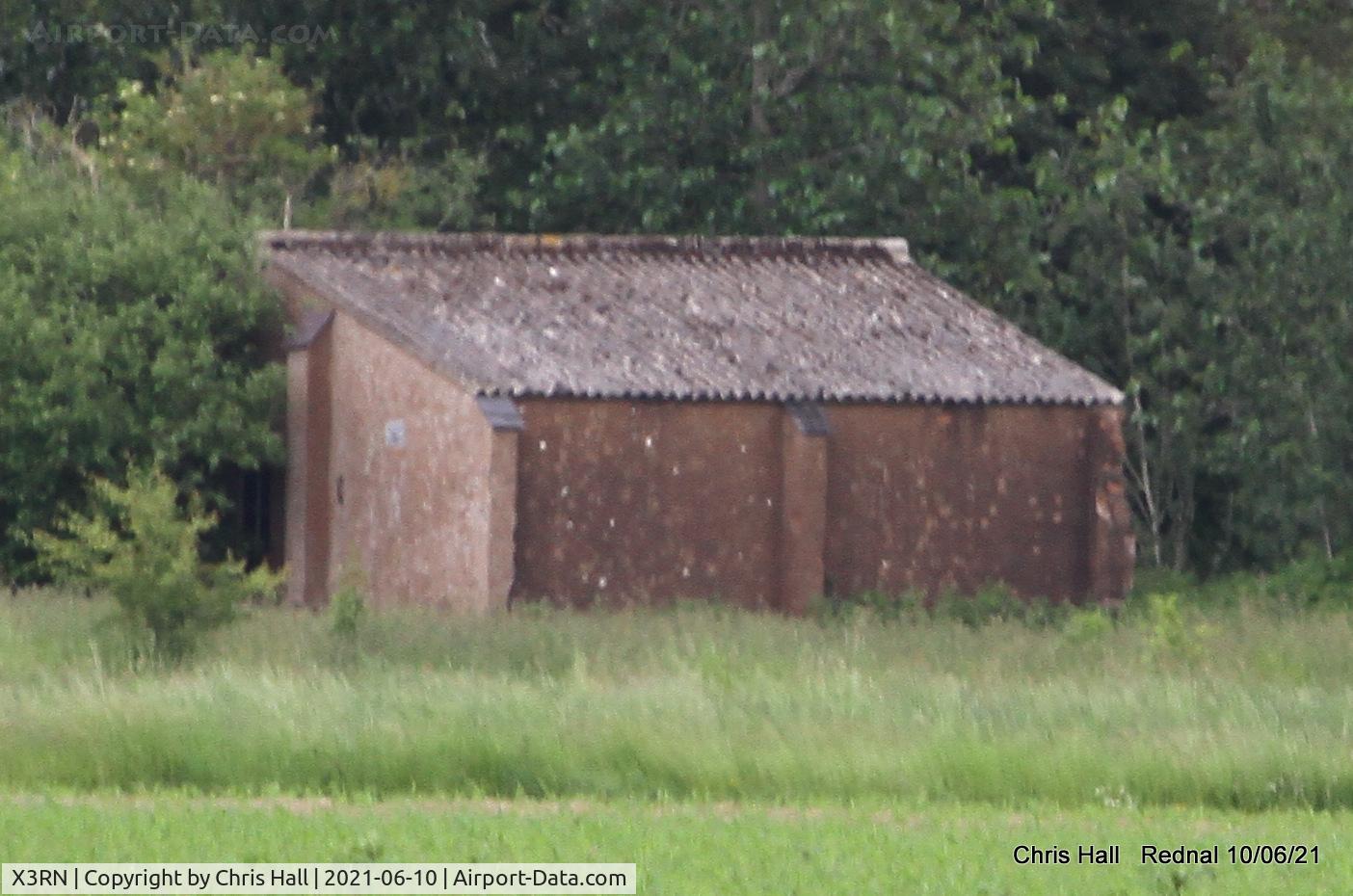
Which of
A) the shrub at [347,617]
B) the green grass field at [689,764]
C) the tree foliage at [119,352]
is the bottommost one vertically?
the green grass field at [689,764]

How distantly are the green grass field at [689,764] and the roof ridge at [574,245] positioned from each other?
988 centimetres

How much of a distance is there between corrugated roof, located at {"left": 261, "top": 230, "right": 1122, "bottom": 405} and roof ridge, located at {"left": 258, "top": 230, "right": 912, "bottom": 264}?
22 millimetres

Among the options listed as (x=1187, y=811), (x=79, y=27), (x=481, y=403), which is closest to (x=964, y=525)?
(x=481, y=403)

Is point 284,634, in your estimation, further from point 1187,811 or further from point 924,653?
point 1187,811

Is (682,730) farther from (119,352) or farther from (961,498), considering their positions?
(119,352)

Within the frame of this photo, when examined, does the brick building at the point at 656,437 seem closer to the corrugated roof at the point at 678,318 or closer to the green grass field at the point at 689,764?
the corrugated roof at the point at 678,318

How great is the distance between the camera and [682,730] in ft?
47.8

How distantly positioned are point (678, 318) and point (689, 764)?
13.7 metres

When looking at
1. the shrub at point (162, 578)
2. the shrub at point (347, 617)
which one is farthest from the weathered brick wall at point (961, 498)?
the shrub at point (162, 578)

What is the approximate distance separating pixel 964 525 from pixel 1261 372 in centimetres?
694

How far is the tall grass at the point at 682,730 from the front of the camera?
46.3 ft

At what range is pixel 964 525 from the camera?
2697 cm

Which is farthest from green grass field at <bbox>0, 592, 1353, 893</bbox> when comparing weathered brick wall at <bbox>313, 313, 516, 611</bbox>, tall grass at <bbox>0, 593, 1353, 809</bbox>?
weathered brick wall at <bbox>313, 313, 516, 611</bbox>

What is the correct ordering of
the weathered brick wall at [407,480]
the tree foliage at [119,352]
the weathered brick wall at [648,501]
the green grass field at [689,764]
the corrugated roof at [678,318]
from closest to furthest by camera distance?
the green grass field at [689,764] → the weathered brick wall at [407,480] → the weathered brick wall at [648,501] → the corrugated roof at [678,318] → the tree foliage at [119,352]
